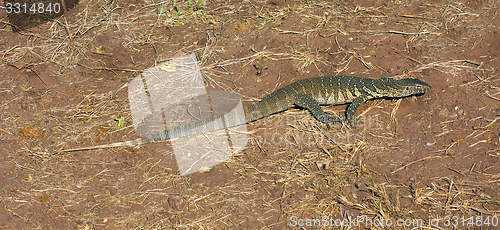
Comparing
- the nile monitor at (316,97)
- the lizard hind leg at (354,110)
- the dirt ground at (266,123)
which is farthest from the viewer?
the lizard hind leg at (354,110)

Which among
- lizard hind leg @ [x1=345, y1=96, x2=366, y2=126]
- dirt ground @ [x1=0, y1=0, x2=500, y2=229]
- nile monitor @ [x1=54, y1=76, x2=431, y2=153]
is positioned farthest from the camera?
lizard hind leg @ [x1=345, y1=96, x2=366, y2=126]

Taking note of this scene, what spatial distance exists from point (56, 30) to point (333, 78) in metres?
6.90

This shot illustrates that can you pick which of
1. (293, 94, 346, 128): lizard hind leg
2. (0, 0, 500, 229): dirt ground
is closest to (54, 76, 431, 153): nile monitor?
(293, 94, 346, 128): lizard hind leg

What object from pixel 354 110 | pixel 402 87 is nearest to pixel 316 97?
pixel 354 110

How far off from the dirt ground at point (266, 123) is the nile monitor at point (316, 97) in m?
0.22

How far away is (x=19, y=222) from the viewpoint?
17.2ft

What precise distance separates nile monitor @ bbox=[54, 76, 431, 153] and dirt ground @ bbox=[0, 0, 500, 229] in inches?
8.6

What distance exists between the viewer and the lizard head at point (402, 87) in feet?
20.8

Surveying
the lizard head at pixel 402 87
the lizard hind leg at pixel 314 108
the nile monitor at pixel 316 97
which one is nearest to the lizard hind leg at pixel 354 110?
the nile monitor at pixel 316 97

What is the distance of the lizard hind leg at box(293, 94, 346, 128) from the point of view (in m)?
6.47

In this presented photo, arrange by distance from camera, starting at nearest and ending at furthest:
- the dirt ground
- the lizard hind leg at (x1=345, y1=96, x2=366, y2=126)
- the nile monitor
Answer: the dirt ground, the nile monitor, the lizard hind leg at (x1=345, y1=96, x2=366, y2=126)

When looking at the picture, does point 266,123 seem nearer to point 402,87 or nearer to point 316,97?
→ point 316,97

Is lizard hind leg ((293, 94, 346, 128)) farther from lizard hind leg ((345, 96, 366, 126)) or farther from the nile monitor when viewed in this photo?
lizard hind leg ((345, 96, 366, 126))

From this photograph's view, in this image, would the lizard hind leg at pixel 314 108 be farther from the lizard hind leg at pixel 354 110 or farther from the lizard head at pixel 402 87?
the lizard head at pixel 402 87
